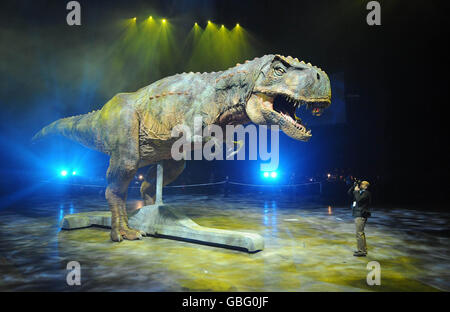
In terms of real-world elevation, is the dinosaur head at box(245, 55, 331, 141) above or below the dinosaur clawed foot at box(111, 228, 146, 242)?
above

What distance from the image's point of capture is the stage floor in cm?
290

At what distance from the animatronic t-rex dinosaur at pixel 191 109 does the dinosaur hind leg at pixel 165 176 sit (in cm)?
50

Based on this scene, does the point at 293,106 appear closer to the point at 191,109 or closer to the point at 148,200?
the point at 191,109

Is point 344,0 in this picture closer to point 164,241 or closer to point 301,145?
point 301,145

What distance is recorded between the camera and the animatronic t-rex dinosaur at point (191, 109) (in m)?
3.68

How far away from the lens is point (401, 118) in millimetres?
11133

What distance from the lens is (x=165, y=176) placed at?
5363mm

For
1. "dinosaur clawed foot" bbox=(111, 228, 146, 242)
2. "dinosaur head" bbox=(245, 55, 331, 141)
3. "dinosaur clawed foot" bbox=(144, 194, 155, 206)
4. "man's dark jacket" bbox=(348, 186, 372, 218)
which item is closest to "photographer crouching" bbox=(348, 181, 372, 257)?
"man's dark jacket" bbox=(348, 186, 372, 218)

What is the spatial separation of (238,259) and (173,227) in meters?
1.30

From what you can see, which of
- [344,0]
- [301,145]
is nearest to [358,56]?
[344,0]

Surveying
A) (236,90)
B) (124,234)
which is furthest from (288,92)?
(124,234)

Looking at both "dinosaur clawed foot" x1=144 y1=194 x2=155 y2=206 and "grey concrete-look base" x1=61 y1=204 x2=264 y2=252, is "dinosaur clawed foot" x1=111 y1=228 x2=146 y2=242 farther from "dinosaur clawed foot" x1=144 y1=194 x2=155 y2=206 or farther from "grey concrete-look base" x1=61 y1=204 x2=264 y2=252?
"dinosaur clawed foot" x1=144 y1=194 x2=155 y2=206

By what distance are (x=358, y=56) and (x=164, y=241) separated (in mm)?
8833

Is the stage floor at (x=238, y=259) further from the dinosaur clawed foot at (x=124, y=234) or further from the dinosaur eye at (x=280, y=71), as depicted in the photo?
the dinosaur eye at (x=280, y=71)
